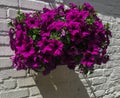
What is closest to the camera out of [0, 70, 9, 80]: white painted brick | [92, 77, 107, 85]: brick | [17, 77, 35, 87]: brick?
[0, 70, 9, 80]: white painted brick

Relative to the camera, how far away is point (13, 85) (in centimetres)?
263

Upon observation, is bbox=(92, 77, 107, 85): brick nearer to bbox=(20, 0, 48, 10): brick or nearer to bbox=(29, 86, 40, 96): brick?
bbox=(29, 86, 40, 96): brick

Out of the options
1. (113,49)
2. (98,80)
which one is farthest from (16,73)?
(113,49)

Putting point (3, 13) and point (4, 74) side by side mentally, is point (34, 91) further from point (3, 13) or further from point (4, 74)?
point (3, 13)

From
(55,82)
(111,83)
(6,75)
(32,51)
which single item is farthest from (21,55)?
(111,83)

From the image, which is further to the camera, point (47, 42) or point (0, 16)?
point (0, 16)

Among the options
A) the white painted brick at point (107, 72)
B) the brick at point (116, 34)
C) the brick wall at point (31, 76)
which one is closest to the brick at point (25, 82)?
the brick wall at point (31, 76)

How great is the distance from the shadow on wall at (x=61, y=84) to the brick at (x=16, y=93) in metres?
0.15

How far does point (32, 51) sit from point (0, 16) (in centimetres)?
50

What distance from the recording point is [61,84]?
3008 millimetres

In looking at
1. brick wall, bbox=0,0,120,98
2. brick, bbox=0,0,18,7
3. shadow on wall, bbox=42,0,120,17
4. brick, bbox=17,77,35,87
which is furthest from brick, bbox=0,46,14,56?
shadow on wall, bbox=42,0,120,17

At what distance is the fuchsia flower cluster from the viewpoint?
90.4 inches

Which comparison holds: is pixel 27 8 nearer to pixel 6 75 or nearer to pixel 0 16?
pixel 0 16

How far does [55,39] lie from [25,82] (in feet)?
2.02
